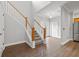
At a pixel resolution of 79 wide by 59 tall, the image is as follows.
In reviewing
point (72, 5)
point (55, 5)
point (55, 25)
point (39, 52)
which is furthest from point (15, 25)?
point (55, 25)

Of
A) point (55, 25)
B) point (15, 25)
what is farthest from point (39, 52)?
point (55, 25)

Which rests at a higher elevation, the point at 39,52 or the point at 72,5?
the point at 72,5

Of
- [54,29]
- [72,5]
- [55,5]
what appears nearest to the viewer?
[72,5]

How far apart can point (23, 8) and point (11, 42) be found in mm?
2524

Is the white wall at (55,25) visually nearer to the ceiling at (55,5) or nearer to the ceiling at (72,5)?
the ceiling at (55,5)

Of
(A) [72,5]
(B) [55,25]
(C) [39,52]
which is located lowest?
(C) [39,52]

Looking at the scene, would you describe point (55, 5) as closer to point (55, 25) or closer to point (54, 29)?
point (55, 25)

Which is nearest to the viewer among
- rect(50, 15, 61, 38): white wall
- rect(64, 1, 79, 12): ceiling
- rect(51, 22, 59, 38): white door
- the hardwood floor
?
the hardwood floor

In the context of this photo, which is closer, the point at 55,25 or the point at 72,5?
the point at 72,5

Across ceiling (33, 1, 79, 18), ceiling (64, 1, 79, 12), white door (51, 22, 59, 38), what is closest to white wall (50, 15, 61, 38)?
white door (51, 22, 59, 38)

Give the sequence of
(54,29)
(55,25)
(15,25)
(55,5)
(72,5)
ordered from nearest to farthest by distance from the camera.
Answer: (72,5) → (15,25) → (55,5) → (55,25) → (54,29)

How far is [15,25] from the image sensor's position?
6.27 metres

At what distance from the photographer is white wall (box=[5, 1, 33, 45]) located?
5724mm

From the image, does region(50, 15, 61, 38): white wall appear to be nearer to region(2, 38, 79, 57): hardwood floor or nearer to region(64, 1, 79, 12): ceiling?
region(64, 1, 79, 12): ceiling
